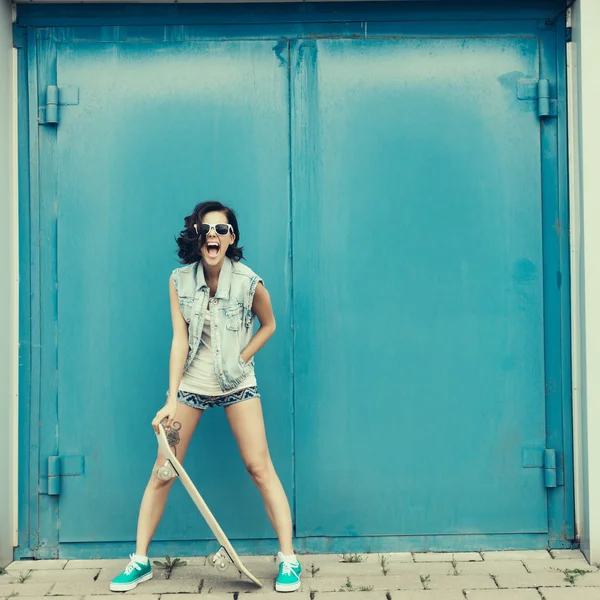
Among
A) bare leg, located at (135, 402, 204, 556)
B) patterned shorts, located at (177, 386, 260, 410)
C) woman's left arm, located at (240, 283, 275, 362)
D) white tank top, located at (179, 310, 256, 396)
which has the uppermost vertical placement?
woman's left arm, located at (240, 283, 275, 362)

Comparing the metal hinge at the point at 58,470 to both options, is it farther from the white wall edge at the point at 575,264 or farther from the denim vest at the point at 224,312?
the white wall edge at the point at 575,264

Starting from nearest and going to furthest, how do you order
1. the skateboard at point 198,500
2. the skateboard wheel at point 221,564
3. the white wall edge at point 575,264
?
the skateboard at point 198,500
the skateboard wheel at point 221,564
the white wall edge at point 575,264

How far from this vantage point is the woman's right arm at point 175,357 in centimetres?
423

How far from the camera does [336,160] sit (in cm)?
489

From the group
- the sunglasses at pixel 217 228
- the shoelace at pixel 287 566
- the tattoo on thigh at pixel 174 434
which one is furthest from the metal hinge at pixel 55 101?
the shoelace at pixel 287 566

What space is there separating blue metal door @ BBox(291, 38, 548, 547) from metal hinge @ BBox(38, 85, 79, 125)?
1217 mm

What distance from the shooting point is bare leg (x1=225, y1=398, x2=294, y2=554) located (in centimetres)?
440

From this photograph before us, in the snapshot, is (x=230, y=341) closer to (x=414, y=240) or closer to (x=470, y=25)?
(x=414, y=240)

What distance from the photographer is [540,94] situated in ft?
15.9

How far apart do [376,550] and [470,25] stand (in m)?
2.95

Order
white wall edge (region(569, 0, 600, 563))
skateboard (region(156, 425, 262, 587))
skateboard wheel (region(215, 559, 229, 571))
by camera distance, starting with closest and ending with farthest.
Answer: skateboard (region(156, 425, 262, 587)) → skateboard wheel (region(215, 559, 229, 571)) → white wall edge (region(569, 0, 600, 563))

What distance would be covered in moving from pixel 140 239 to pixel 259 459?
1386 mm

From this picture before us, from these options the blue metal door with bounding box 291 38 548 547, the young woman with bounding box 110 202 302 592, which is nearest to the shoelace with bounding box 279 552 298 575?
the young woman with bounding box 110 202 302 592

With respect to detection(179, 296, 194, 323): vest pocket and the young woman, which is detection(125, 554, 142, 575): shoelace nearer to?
the young woman
